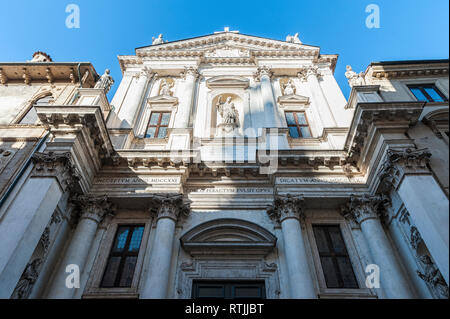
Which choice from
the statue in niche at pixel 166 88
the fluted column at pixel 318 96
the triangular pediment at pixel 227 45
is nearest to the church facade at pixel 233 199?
the fluted column at pixel 318 96

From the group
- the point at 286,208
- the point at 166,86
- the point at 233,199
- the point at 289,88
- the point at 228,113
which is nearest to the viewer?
the point at 286,208

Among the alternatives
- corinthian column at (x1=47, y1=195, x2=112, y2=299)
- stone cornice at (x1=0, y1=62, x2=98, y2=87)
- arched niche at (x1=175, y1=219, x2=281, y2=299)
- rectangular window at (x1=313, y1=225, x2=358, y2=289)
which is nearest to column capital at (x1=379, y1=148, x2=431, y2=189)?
rectangular window at (x1=313, y1=225, x2=358, y2=289)

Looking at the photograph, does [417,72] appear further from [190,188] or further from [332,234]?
[190,188]

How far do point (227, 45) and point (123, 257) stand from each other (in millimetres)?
16447

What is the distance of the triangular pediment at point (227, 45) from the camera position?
66.8 ft

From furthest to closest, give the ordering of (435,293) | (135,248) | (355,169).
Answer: (355,169), (135,248), (435,293)

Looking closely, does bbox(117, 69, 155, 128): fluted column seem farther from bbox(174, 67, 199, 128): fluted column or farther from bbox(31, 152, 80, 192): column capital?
bbox(31, 152, 80, 192): column capital

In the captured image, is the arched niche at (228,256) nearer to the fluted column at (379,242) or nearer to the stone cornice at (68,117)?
the fluted column at (379,242)

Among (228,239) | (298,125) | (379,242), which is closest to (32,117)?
(228,239)

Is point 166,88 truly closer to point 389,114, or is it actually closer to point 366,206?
point 389,114

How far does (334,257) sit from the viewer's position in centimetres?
1059

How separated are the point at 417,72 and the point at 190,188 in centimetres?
1184
